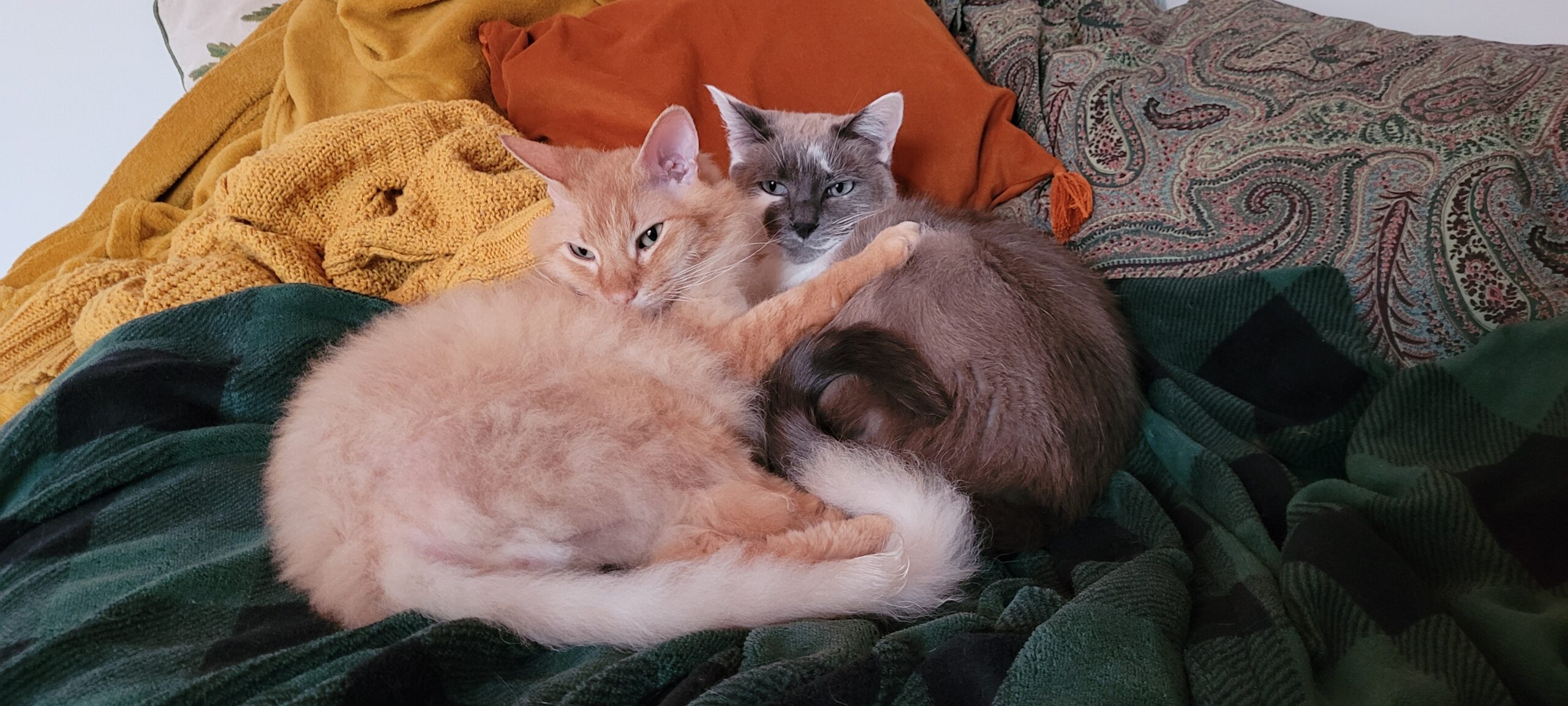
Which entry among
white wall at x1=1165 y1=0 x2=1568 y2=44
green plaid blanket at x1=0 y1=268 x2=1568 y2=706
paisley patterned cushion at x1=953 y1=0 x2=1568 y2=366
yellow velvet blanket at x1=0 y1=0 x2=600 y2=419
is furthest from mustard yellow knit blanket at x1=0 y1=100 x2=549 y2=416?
white wall at x1=1165 y1=0 x2=1568 y2=44

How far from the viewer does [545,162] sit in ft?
4.75

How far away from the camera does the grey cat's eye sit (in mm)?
1448

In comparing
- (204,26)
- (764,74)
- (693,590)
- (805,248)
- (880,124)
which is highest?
(204,26)

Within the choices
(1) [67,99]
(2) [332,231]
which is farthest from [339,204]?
(1) [67,99]

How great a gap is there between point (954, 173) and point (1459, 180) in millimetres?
951

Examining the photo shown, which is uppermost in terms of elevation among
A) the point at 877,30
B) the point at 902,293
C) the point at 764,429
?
the point at 877,30

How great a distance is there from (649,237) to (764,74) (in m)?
0.76

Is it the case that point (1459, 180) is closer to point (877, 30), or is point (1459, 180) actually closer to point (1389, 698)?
point (1389, 698)

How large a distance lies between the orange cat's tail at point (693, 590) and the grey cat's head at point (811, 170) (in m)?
0.88

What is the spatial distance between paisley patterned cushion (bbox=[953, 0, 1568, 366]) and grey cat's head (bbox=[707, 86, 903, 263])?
38cm

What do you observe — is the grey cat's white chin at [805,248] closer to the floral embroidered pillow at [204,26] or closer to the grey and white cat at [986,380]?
the grey and white cat at [986,380]

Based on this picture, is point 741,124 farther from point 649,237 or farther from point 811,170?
point 649,237

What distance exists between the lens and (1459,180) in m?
1.24

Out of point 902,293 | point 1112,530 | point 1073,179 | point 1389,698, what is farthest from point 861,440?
point 1073,179
